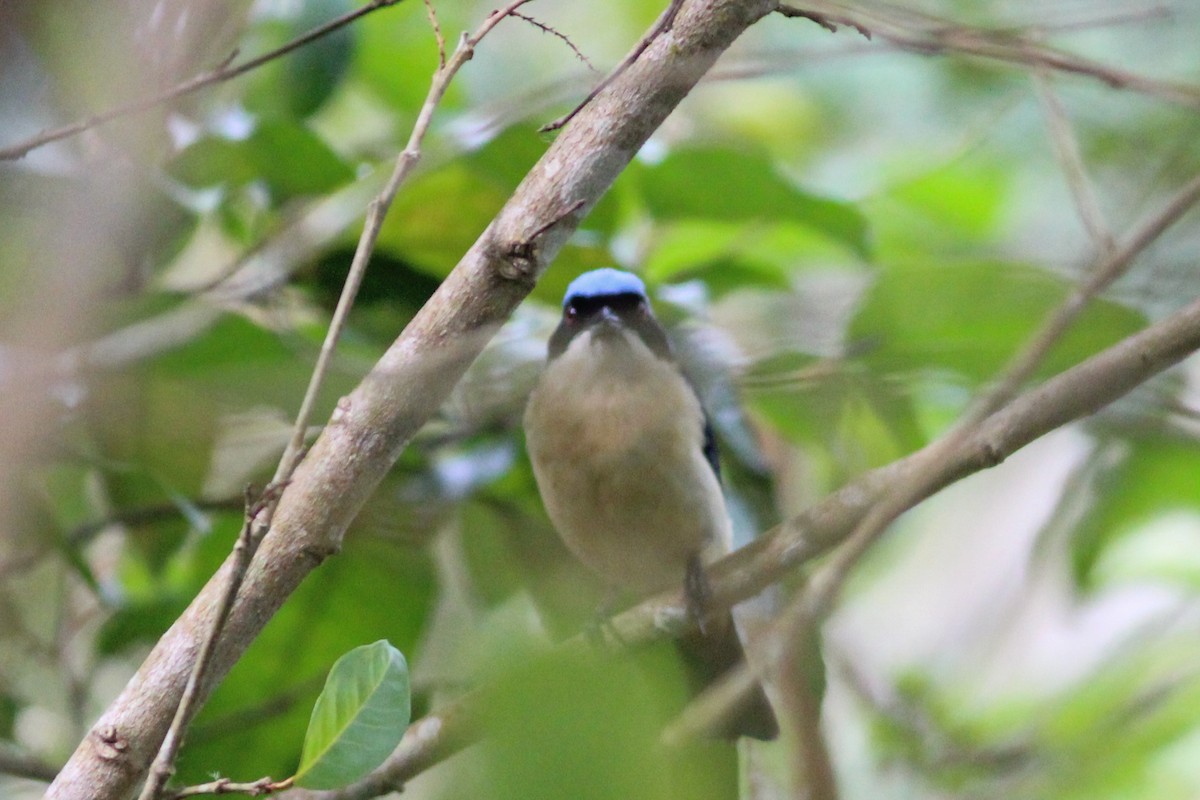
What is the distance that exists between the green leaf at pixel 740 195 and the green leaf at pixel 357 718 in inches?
Result: 70.8

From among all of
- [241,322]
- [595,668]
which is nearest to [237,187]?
[241,322]

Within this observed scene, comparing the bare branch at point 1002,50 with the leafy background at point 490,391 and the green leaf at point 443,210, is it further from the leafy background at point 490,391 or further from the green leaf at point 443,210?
the green leaf at point 443,210

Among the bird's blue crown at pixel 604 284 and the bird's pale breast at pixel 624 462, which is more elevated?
the bird's blue crown at pixel 604 284

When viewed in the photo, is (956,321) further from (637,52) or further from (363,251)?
(363,251)

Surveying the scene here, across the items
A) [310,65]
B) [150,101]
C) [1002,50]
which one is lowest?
[1002,50]

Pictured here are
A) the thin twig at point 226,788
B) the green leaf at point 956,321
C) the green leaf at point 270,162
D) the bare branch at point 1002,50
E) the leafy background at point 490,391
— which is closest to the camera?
the thin twig at point 226,788

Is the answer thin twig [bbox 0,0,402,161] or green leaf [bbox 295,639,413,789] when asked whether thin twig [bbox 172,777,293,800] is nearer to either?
green leaf [bbox 295,639,413,789]

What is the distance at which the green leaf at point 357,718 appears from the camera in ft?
4.85

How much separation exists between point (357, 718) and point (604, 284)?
184 centimetres

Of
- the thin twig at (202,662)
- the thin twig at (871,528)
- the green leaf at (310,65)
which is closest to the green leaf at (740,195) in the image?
the green leaf at (310,65)

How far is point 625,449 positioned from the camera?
3.25 meters

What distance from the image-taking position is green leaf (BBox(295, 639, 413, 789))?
1479 mm

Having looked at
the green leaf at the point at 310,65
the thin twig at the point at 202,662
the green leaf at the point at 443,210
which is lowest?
the thin twig at the point at 202,662

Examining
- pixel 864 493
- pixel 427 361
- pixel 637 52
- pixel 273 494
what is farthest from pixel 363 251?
pixel 864 493
